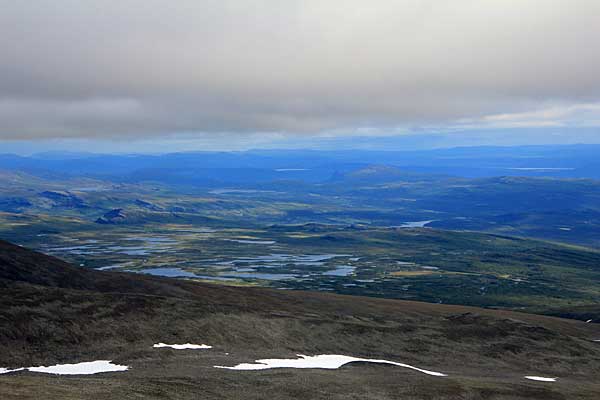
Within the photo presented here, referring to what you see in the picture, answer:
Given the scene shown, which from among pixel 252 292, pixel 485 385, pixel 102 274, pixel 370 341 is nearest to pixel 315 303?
pixel 252 292

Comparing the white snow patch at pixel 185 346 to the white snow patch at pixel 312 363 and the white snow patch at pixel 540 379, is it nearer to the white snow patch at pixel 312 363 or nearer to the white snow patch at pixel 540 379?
the white snow patch at pixel 312 363

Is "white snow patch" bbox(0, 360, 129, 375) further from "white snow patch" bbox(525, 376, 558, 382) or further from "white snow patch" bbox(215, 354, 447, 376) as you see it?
"white snow patch" bbox(525, 376, 558, 382)

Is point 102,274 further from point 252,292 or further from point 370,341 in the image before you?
point 370,341

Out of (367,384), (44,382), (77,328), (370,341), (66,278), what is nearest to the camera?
(44,382)

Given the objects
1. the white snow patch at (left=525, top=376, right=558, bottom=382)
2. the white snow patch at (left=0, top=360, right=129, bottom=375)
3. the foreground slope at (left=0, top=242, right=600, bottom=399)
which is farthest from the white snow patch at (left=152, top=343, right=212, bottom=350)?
the white snow patch at (left=525, top=376, right=558, bottom=382)

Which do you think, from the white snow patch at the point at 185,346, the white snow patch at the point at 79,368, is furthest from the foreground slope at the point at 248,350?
the white snow patch at the point at 79,368
